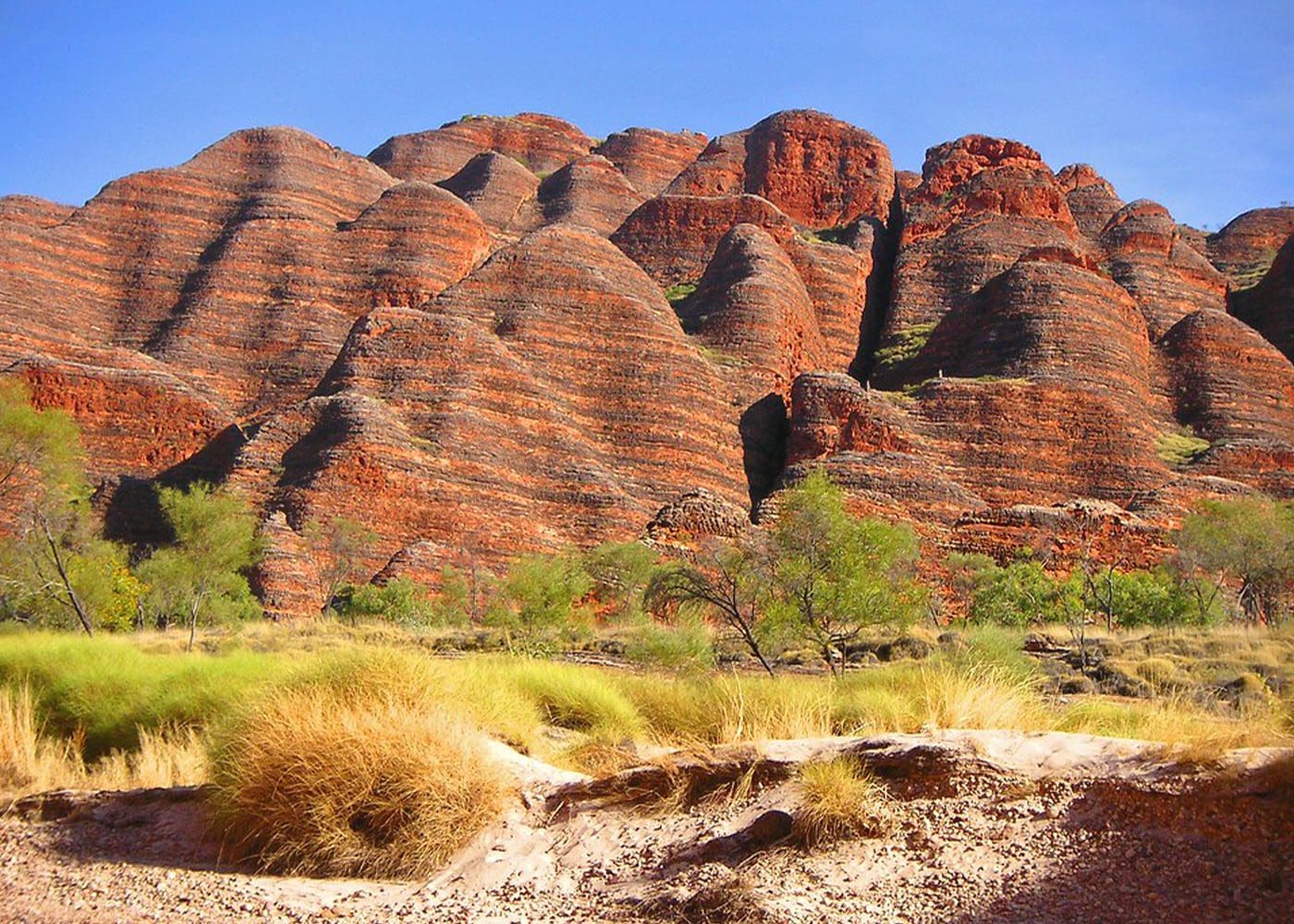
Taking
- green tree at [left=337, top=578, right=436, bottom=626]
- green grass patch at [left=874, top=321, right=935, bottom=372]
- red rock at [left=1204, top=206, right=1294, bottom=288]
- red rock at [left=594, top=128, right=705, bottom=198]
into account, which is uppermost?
red rock at [left=594, top=128, right=705, bottom=198]

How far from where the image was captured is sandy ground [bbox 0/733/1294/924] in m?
5.36

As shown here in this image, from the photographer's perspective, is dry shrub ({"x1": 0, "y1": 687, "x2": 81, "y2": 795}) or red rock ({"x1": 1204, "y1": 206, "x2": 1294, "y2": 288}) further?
red rock ({"x1": 1204, "y1": 206, "x2": 1294, "y2": 288})

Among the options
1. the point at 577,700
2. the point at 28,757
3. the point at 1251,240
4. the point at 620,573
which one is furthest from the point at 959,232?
the point at 28,757

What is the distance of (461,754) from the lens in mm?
7684

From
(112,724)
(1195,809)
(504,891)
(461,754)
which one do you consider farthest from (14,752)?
(1195,809)

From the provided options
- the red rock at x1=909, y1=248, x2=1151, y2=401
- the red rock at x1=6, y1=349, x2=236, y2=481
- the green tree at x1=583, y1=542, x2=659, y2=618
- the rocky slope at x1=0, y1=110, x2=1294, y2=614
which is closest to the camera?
the green tree at x1=583, y1=542, x2=659, y2=618

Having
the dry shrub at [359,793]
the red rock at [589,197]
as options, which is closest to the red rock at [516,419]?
the red rock at [589,197]

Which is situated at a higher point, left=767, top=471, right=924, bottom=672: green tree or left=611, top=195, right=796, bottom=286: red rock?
left=611, top=195, right=796, bottom=286: red rock

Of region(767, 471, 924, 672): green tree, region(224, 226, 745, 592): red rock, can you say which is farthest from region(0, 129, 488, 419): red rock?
region(767, 471, 924, 672): green tree

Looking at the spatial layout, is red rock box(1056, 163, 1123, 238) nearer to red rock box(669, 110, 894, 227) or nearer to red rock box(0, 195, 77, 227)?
red rock box(669, 110, 894, 227)

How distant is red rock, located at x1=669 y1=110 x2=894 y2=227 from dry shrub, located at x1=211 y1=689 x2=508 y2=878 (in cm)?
8272

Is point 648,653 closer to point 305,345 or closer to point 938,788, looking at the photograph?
point 938,788

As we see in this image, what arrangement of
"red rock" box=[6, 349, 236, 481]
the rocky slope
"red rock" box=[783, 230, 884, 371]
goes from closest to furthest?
1. the rocky slope
2. "red rock" box=[6, 349, 236, 481]
3. "red rock" box=[783, 230, 884, 371]

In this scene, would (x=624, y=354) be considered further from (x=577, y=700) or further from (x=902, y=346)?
(x=577, y=700)
